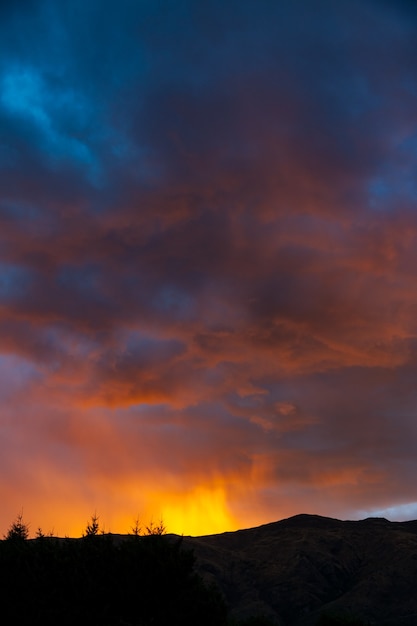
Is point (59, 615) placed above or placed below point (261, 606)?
below

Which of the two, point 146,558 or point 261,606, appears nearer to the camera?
point 146,558

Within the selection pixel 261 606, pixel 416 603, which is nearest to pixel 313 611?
pixel 261 606

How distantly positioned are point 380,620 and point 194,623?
130 meters

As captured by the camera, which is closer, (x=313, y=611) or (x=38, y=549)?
(x=38, y=549)

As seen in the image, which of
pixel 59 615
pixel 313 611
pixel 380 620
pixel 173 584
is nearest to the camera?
pixel 59 615

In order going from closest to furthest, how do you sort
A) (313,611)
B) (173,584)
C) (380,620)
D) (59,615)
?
(59,615)
(173,584)
(380,620)
(313,611)

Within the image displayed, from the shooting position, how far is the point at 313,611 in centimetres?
18550

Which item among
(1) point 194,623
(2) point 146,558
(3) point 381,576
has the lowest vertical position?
(1) point 194,623

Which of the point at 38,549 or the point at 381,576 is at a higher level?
the point at 381,576

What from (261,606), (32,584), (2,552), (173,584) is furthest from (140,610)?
(261,606)

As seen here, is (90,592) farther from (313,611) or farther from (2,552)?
(313,611)

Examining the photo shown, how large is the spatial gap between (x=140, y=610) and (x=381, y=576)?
160 metres

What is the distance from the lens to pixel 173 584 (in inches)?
2221

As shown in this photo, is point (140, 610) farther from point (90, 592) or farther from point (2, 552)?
point (2, 552)
